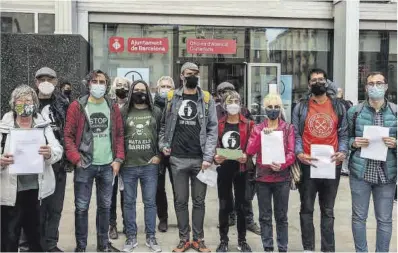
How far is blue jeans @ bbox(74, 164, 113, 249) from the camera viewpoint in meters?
5.15

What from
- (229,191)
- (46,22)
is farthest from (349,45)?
(229,191)

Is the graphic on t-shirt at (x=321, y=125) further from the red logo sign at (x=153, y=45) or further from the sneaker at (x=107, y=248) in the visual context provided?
the red logo sign at (x=153, y=45)

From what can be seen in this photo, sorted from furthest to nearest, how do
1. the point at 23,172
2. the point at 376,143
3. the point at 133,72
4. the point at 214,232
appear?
the point at 133,72 → the point at 214,232 → the point at 376,143 → the point at 23,172

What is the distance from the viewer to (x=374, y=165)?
486 centimetres

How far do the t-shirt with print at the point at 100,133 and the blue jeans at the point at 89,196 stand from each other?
0.30 feet

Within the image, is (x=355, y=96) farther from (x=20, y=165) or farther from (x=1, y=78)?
(x=20, y=165)

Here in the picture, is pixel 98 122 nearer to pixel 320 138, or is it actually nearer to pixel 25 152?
pixel 25 152

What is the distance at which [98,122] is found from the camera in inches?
204

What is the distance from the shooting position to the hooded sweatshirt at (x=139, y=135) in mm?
5406

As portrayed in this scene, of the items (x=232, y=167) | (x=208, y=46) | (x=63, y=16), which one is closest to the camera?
(x=232, y=167)

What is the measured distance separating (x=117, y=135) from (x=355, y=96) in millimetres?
9667

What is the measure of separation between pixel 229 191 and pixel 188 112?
1049 millimetres

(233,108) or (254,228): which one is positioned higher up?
(233,108)

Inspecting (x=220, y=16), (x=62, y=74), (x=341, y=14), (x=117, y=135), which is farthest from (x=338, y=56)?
(x=117, y=135)
